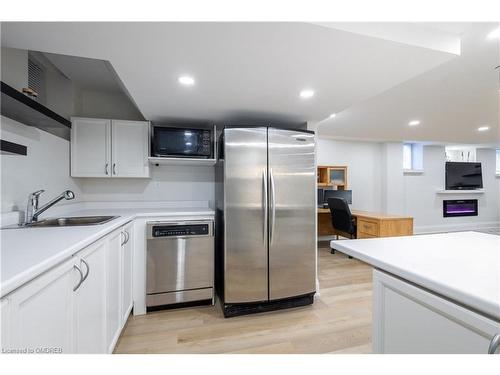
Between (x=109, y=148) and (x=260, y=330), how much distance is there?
2.32 meters

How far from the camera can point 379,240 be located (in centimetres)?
113

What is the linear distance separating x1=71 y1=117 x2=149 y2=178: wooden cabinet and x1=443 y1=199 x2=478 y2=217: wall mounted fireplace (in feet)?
24.7

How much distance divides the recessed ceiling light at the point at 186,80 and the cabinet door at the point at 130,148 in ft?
3.45

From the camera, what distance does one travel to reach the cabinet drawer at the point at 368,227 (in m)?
3.69

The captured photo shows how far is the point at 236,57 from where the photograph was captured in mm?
1296

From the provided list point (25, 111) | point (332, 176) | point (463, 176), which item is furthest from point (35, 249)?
point (463, 176)

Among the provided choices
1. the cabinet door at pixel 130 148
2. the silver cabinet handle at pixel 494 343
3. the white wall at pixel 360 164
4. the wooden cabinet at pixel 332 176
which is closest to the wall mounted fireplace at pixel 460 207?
the white wall at pixel 360 164

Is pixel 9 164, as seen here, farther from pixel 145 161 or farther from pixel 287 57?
pixel 287 57

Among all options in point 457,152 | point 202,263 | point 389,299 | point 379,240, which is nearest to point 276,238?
point 202,263

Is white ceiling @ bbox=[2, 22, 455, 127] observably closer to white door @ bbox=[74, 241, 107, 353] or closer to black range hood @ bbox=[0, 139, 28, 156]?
black range hood @ bbox=[0, 139, 28, 156]

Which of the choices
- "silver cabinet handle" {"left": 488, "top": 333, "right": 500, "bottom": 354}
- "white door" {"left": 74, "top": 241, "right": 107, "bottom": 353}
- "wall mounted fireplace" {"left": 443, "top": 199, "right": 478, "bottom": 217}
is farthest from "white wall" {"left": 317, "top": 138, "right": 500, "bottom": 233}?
"silver cabinet handle" {"left": 488, "top": 333, "right": 500, "bottom": 354}

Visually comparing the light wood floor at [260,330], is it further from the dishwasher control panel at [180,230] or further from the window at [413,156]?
the window at [413,156]

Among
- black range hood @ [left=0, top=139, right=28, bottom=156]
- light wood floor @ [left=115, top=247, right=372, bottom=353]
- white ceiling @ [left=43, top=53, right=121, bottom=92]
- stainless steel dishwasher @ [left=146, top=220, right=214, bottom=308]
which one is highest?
white ceiling @ [left=43, top=53, right=121, bottom=92]

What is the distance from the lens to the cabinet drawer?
3.69 m
